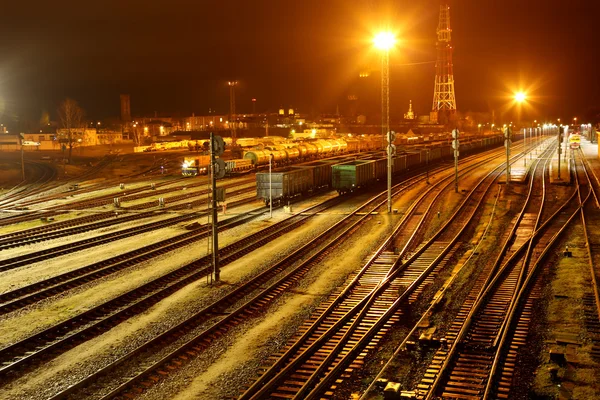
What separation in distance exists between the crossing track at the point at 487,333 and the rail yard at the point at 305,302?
50 mm

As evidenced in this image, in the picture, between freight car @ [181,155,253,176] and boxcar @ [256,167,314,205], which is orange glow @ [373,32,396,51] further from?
freight car @ [181,155,253,176]

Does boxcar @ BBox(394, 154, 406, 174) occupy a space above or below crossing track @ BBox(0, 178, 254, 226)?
above

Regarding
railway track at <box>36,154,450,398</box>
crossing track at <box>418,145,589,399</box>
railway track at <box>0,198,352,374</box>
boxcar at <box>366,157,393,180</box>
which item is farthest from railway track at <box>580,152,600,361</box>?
boxcar at <box>366,157,393,180</box>

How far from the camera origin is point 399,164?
155 ft

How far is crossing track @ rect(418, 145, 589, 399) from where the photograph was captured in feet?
32.3

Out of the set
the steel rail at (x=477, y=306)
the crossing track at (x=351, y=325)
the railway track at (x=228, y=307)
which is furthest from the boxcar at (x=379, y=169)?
the crossing track at (x=351, y=325)

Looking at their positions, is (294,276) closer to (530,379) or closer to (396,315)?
(396,315)

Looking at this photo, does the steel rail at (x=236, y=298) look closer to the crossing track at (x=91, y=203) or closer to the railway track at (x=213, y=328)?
the railway track at (x=213, y=328)

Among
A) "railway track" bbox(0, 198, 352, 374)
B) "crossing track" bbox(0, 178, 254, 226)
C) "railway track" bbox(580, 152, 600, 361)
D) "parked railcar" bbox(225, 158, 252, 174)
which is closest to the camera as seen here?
"railway track" bbox(0, 198, 352, 374)

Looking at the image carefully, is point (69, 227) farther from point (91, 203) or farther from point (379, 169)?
point (379, 169)

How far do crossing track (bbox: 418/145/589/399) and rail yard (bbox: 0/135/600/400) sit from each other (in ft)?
0.16

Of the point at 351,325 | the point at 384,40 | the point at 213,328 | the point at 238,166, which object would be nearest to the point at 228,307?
the point at 213,328

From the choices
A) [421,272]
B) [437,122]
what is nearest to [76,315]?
[421,272]

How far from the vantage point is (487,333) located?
40.3 ft
